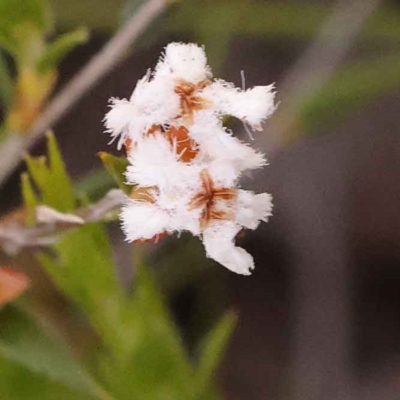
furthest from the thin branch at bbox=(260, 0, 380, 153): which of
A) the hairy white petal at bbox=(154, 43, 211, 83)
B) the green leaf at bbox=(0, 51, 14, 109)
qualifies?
the hairy white petal at bbox=(154, 43, 211, 83)

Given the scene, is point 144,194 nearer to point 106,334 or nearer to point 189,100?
point 189,100

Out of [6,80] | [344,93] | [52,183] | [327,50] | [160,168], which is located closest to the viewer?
[160,168]

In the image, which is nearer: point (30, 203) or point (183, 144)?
point (183, 144)

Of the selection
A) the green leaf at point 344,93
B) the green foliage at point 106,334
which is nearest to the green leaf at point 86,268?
the green foliage at point 106,334

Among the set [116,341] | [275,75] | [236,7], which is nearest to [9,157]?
[116,341]

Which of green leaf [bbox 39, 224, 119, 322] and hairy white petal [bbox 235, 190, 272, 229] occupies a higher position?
green leaf [bbox 39, 224, 119, 322]

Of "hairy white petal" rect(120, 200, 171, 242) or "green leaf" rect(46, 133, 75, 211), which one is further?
"green leaf" rect(46, 133, 75, 211)

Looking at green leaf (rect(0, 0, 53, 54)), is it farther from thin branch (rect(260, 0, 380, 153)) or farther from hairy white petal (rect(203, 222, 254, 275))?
thin branch (rect(260, 0, 380, 153))

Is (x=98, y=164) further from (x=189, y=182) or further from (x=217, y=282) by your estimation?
(x=189, y=182)

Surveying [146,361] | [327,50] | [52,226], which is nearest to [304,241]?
[327,50]
